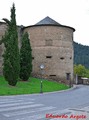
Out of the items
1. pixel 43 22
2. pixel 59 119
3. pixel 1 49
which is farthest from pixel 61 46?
pixel 59 119

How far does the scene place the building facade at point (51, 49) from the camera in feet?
137

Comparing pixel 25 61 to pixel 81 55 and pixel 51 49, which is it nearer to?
pixel 51 49

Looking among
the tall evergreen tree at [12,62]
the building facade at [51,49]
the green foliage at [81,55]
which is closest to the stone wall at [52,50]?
the building facade at [51,49]

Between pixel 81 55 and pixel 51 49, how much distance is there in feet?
293

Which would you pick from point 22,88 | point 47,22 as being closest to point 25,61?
point 22,88

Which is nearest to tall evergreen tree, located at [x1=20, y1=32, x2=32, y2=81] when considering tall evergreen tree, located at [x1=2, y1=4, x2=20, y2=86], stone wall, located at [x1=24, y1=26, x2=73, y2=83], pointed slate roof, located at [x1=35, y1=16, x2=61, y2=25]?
tall evergreen tree, located at [x1=2, y1=4, x2=20, y2=86]

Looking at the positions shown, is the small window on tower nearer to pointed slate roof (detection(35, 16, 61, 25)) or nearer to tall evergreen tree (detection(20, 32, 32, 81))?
pointed slate roof (detection(35, 16, 61, 25))

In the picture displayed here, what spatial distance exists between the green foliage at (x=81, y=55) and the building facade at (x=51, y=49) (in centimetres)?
8464

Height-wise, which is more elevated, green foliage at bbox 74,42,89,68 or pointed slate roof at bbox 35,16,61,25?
pointed slate roof at bbox 35,16,61,25

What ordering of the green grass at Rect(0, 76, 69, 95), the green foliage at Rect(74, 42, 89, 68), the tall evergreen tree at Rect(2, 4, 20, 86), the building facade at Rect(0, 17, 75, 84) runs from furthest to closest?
the green foliage at Rect(74, 42, 89, 68) → the building facade at Rect(0, 17, 75, 84) → the tall evergreen tree at Rect(2, 4, 20, 86) → the green grass at Rect(0, 76, 69, 95)

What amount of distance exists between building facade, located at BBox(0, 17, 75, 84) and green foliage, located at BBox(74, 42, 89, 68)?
278 feet

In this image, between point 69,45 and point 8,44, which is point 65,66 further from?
point 8,44

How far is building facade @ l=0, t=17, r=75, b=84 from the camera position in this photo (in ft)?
137

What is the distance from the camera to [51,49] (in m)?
41.8
